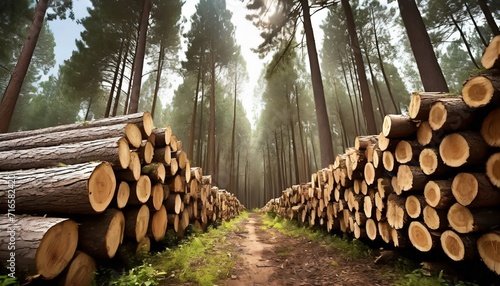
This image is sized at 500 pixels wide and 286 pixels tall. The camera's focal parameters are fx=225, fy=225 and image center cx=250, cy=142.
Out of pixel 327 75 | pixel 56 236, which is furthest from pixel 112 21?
pixel 327 75

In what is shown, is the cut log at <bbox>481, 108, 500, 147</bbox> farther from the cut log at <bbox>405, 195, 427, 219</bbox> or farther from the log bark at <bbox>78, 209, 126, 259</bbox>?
the log bark at <bbox>78, 209, 126, 259</bbox>

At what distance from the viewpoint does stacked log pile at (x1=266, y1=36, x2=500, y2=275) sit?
2.27 m

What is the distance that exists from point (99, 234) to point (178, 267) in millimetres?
1364

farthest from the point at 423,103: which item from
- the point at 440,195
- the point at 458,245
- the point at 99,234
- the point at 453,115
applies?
the point at 99,234

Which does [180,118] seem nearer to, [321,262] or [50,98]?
[50,98]

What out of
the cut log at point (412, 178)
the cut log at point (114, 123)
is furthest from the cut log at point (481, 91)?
the cut log at point (114, 123)

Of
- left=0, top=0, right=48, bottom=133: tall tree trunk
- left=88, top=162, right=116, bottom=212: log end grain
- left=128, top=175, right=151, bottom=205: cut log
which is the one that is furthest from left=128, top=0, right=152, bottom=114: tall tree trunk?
left=88, top=162, right=116, bottom=212: log end grain

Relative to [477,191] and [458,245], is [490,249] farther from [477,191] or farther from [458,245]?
[477,191]

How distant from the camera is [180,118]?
23.3 meters

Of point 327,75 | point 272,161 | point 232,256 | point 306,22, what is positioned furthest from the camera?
point 272,161

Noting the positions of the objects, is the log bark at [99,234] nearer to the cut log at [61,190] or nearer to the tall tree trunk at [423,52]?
the cut log at [61,190]

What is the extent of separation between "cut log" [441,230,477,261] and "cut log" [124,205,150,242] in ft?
13.1

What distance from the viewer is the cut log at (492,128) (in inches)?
88.0

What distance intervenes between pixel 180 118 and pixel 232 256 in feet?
68.1
